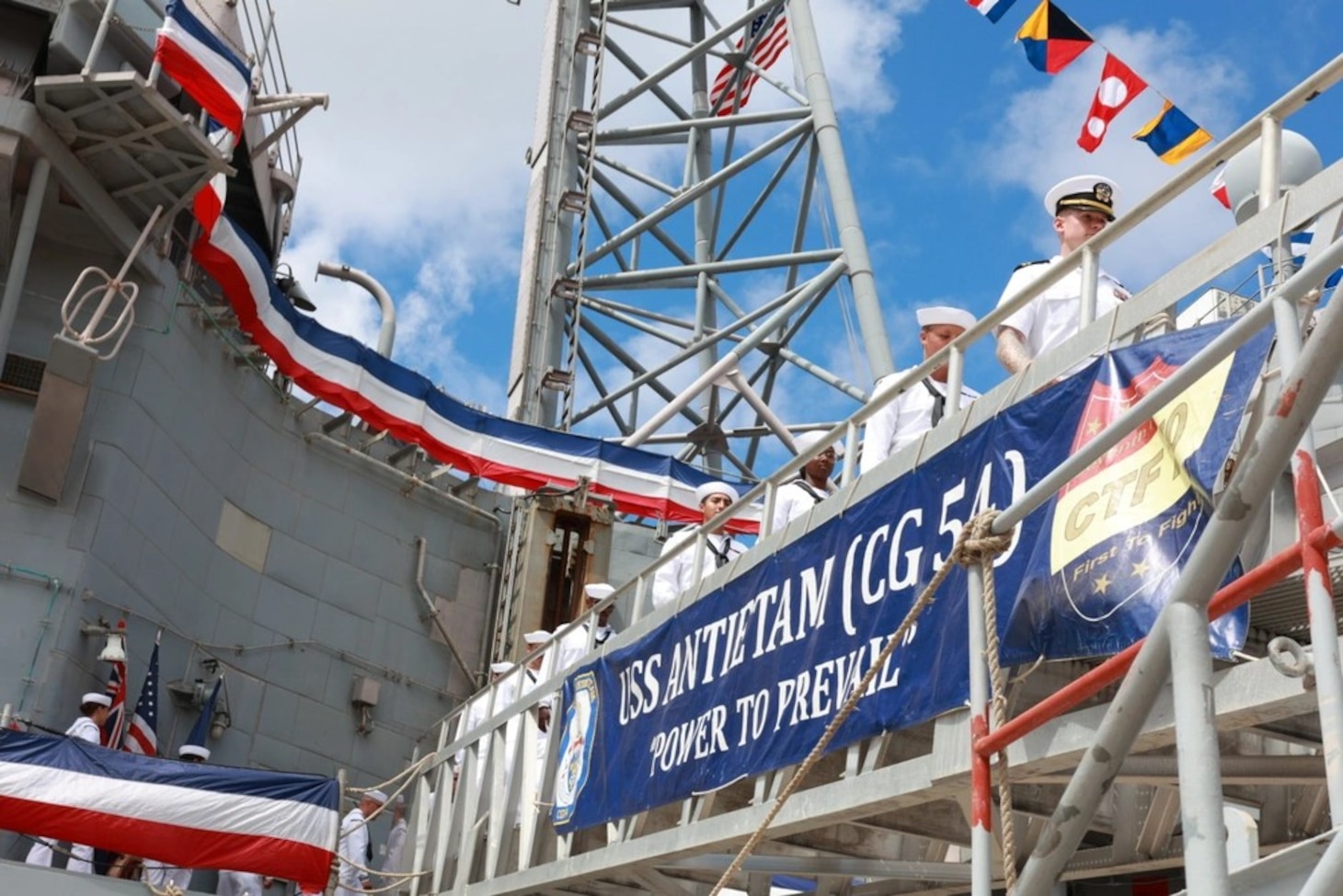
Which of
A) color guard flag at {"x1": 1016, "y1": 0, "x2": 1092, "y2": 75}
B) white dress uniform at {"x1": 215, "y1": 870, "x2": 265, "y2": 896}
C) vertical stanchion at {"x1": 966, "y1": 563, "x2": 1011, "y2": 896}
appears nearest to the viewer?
vertical stanchion at {"x1": 966, "y1": 563, "x2": 1011, "y2": 896}

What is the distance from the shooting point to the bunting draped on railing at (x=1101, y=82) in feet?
51.6

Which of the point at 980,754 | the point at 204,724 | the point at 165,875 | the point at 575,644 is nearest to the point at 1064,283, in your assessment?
the point at 980,754

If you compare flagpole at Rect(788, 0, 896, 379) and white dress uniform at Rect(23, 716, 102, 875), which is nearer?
white dress uniform at Rect(23, 716, 102, 875)

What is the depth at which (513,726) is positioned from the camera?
12445 mm

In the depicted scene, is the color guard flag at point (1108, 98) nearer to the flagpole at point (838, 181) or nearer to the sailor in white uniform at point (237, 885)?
the flagpole at point (838, 181)

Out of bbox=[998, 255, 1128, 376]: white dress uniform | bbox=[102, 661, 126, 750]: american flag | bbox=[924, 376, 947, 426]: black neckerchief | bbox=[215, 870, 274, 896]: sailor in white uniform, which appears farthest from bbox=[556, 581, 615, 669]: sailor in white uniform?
bbox=[998, 255, 1128, 376]: white dress uniform

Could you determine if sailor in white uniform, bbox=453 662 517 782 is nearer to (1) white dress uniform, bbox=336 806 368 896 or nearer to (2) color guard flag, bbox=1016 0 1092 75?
(1) white dress uniform, bbox=336 806 368 896

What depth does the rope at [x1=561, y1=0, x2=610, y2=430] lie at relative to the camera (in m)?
23.3

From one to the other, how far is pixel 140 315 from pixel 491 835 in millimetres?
7708

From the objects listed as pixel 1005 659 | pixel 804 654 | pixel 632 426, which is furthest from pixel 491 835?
pixel 632 426

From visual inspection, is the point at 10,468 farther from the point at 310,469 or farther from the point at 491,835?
the point at 491,835

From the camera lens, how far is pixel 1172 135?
15.8m

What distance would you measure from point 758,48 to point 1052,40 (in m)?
11.5

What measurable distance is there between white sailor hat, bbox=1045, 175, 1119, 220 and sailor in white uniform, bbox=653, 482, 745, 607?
3.39 meters
